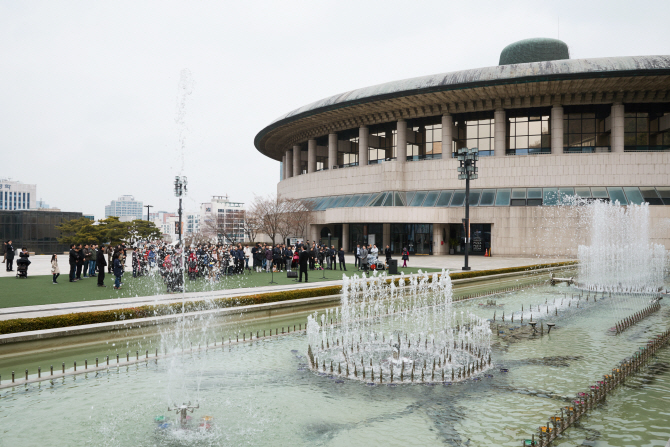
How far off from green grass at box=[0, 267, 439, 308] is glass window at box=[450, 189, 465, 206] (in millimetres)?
22272

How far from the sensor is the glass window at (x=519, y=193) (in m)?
43.0

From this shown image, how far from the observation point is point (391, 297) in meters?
18.8

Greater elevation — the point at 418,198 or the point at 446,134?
the point at 446,134

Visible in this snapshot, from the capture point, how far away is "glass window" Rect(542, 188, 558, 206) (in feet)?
137

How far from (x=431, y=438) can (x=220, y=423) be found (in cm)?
312

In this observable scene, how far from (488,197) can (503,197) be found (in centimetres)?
135

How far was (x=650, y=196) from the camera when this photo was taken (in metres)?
40.5

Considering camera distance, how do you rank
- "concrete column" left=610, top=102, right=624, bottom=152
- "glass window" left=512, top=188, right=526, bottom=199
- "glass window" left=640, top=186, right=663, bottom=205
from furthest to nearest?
"glass window" left=512, top=188, right=526, bottom=199 → "concrete column" left=610, top=102, right=624, bottom=152 → "glass window" left=640, top=186, right=663, bottom=205

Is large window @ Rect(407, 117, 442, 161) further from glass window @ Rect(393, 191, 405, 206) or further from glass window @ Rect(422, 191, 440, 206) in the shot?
glass window @ Rect(393, 191, 405, 206)

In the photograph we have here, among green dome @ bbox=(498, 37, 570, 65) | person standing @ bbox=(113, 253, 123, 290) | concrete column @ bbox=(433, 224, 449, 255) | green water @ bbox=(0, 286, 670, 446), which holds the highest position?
green dome @ bbox=(498, 37, 570, 65)

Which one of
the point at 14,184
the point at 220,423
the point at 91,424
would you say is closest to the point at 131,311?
the point at 91,424

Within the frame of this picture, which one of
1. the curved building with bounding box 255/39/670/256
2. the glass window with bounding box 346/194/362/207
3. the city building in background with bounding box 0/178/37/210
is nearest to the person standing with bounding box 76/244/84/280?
the curved building with bounding box 255/39/670/256

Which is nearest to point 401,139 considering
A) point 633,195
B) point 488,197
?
point 488,197

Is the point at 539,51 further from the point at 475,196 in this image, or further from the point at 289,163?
the point at 289,163
